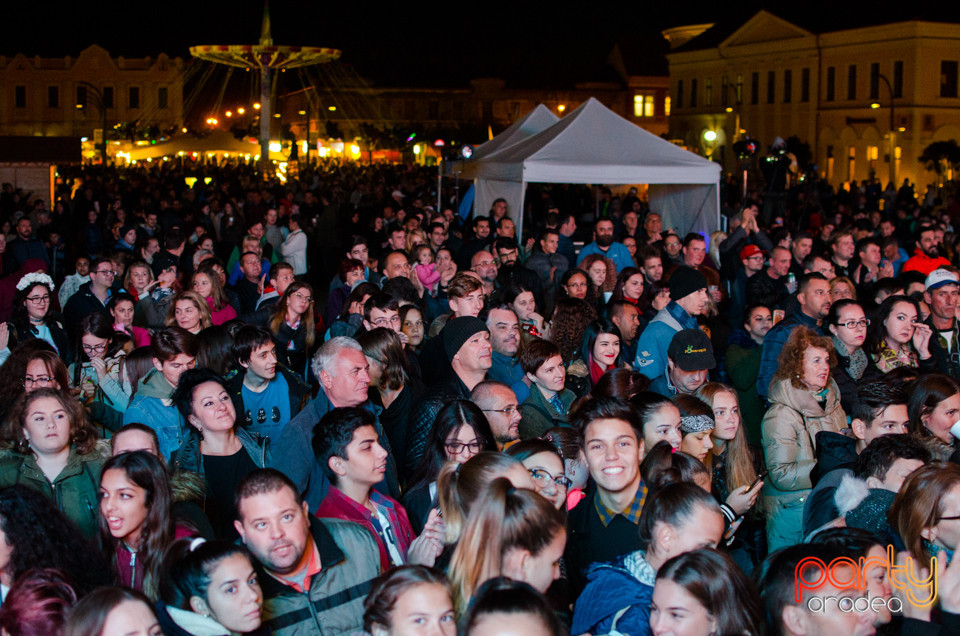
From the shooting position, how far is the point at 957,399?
5.34m

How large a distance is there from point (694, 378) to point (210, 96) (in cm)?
9827

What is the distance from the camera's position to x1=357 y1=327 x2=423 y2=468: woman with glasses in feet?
20.2

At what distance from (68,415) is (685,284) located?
14.3ft

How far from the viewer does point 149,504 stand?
421cm

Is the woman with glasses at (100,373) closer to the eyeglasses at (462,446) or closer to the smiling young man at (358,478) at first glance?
the smiling young man at (358,478)

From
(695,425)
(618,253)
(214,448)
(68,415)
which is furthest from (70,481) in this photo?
(618,253)

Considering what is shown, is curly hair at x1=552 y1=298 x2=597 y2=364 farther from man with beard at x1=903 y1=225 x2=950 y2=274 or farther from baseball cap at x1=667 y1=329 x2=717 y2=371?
man with beard at x1=903 y1=225 x2=950 y2=274

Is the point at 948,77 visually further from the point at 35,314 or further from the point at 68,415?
the point at 68,415

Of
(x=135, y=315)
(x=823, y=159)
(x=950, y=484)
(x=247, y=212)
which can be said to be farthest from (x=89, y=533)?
(x=823, y=159)

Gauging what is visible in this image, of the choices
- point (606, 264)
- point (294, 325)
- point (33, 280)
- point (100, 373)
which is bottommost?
point (100, 373)

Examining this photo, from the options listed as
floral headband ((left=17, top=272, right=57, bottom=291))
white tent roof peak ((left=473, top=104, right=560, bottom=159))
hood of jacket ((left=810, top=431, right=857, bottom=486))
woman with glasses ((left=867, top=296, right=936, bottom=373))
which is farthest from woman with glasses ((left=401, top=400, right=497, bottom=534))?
white tent roof peak ((left=473, top=104, right=560, bottom=159))

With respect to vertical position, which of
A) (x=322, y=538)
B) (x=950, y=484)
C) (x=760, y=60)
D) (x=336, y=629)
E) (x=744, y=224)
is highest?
(x=760, y=60)

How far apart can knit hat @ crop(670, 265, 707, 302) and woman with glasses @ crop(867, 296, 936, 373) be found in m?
1.21

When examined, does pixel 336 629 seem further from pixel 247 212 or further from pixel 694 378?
pixel 247 212
